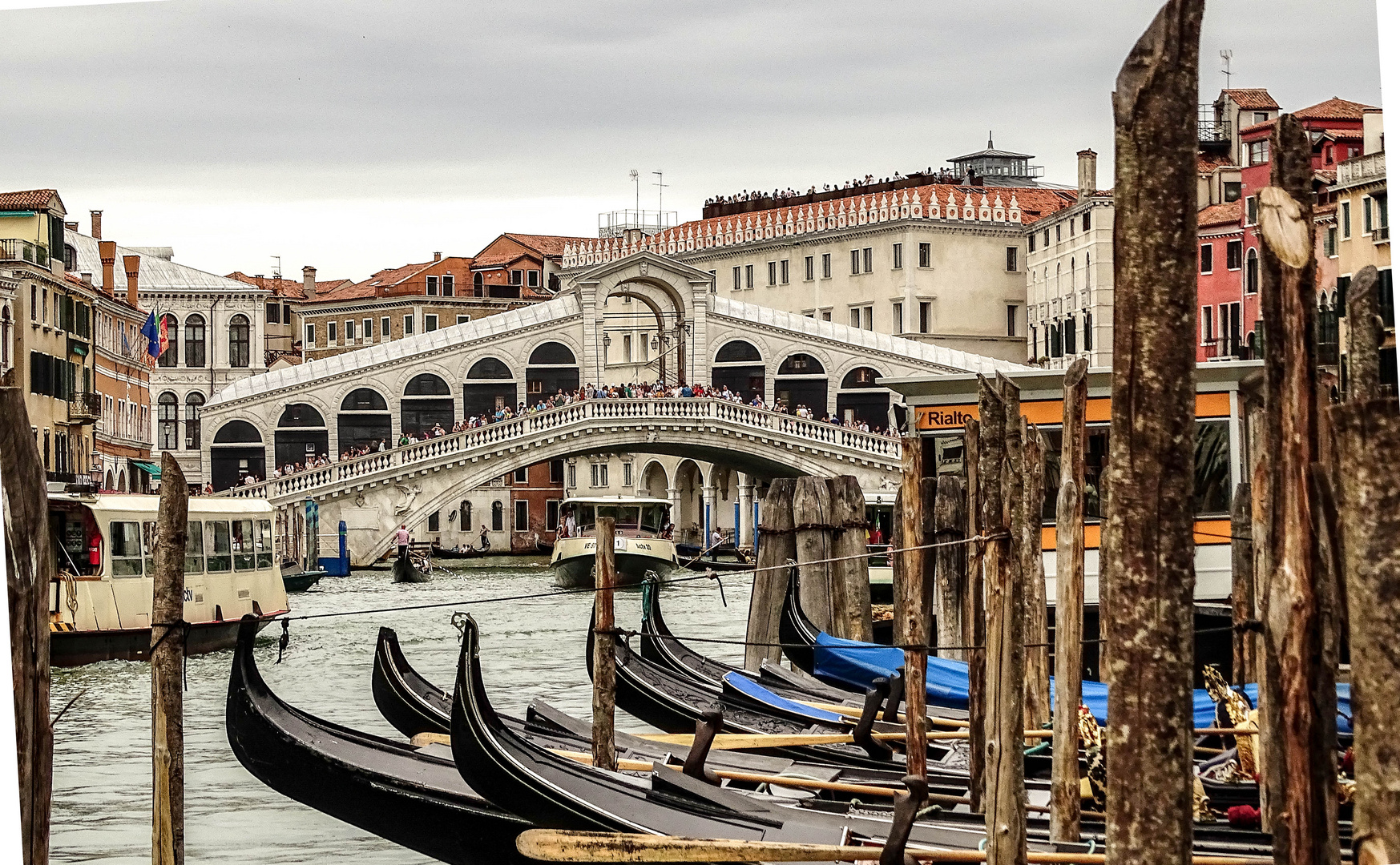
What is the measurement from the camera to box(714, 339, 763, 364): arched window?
2150 cm

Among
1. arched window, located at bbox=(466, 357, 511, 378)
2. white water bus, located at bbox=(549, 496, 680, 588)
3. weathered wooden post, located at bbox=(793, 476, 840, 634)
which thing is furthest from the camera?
arched window, located at bbox=(466, 357, 511, 378)

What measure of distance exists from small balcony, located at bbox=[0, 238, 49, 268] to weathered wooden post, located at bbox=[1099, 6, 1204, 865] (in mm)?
12131

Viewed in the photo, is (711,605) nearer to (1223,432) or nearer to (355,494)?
(355,494)

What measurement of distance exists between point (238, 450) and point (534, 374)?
3.14 m

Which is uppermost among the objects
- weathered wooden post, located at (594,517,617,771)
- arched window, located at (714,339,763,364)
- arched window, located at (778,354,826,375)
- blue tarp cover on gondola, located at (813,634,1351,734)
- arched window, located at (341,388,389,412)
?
arched window, located at (714,339,763,364)

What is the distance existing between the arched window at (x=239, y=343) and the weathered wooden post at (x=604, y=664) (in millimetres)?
22673

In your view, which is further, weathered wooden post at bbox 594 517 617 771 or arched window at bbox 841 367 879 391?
arched window at bbox 841 367 879 391

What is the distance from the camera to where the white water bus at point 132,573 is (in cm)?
795

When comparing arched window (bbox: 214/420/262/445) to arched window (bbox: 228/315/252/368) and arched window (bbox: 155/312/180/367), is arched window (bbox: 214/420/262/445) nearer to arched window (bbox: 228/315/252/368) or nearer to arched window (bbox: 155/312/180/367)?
arched window (bbox: 155/312/180/367)

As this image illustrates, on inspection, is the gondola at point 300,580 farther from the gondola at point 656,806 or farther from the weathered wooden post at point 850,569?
the gondola at point 656,806

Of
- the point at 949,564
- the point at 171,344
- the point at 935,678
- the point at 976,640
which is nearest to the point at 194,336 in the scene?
the point at 171,344

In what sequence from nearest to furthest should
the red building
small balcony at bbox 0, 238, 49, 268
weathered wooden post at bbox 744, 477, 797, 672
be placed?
weathered wooden post at bbox 744, 477, 797, 672
small balcony at bbox 0, 238, 49, 268
the red building

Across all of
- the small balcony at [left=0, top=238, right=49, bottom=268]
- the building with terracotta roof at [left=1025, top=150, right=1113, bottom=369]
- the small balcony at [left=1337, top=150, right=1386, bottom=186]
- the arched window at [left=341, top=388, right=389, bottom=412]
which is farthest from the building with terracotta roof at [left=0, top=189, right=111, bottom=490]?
the building with terracotta roof at [left=1025, top=150, right=1113, bottom=369]

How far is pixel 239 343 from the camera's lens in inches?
1033
